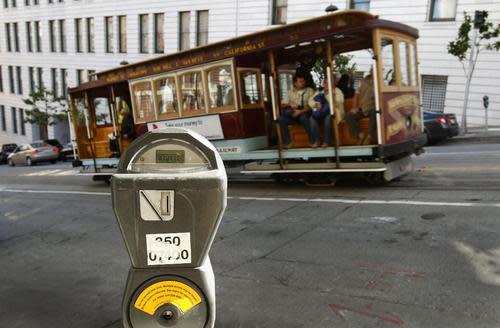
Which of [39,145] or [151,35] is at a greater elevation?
[151,35]

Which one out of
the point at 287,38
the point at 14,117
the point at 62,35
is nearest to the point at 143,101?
the point at 287,38

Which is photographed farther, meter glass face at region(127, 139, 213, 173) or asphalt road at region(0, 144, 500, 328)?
asphalt road at region(0, 144, 500, 328)

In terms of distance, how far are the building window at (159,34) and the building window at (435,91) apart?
57.5 feet

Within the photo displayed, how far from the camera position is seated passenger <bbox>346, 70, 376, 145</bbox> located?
358 inches

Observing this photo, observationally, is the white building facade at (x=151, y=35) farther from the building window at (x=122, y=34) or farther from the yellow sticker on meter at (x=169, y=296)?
the yellow sticker on meter at (x=169, y=296)

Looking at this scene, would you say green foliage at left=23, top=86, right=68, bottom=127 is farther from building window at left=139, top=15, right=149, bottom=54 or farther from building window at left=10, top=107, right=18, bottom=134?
building window at left=10, top=107, right=18, bottom=134

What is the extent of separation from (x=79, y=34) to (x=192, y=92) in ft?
111

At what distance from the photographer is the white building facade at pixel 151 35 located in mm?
23547

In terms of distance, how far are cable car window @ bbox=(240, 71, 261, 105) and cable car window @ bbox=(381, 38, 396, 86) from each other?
286 cm

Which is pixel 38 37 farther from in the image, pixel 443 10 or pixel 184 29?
pixel 443 10

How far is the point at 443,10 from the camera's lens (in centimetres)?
2378

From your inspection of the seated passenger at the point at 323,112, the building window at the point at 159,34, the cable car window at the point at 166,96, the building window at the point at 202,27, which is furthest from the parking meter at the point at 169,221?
the building window at the point at 159,34

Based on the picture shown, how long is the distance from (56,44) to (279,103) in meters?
38.6

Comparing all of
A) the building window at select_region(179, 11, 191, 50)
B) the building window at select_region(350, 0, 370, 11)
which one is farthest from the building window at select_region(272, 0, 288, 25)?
the building window at select_region(179, 11, 191, 50)
